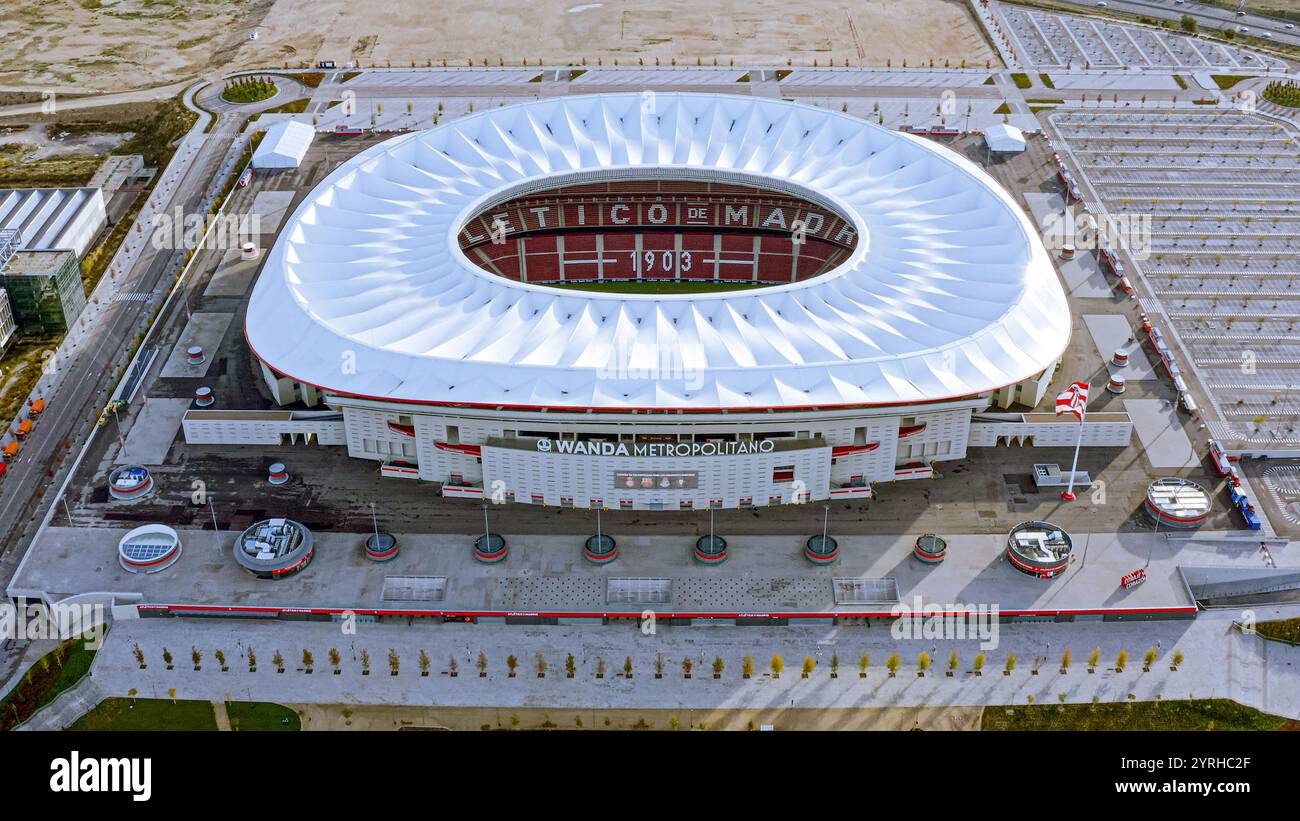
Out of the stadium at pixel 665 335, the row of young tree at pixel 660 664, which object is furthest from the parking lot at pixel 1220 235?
the row of young tree at pixel 660 664

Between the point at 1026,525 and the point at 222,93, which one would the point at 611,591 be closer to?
the point at 1026,525

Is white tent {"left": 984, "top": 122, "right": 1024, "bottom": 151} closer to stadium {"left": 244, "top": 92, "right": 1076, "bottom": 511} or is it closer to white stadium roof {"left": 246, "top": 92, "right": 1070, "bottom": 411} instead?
stadium {"left": 244, "top": 92, "right": 1076, "bottom": 511}

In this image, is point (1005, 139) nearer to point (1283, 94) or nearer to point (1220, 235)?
point (1220, 235)

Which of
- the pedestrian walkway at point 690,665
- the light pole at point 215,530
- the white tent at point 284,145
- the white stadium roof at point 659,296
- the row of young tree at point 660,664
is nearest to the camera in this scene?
the pedestrian walkway at point 690,665

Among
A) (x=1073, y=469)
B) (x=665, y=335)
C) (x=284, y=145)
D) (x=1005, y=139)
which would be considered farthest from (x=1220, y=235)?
(x=284, y=145)

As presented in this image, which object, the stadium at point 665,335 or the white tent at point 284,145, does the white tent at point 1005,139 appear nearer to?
the stadium at point 665,335

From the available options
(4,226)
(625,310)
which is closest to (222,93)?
(4,226)
